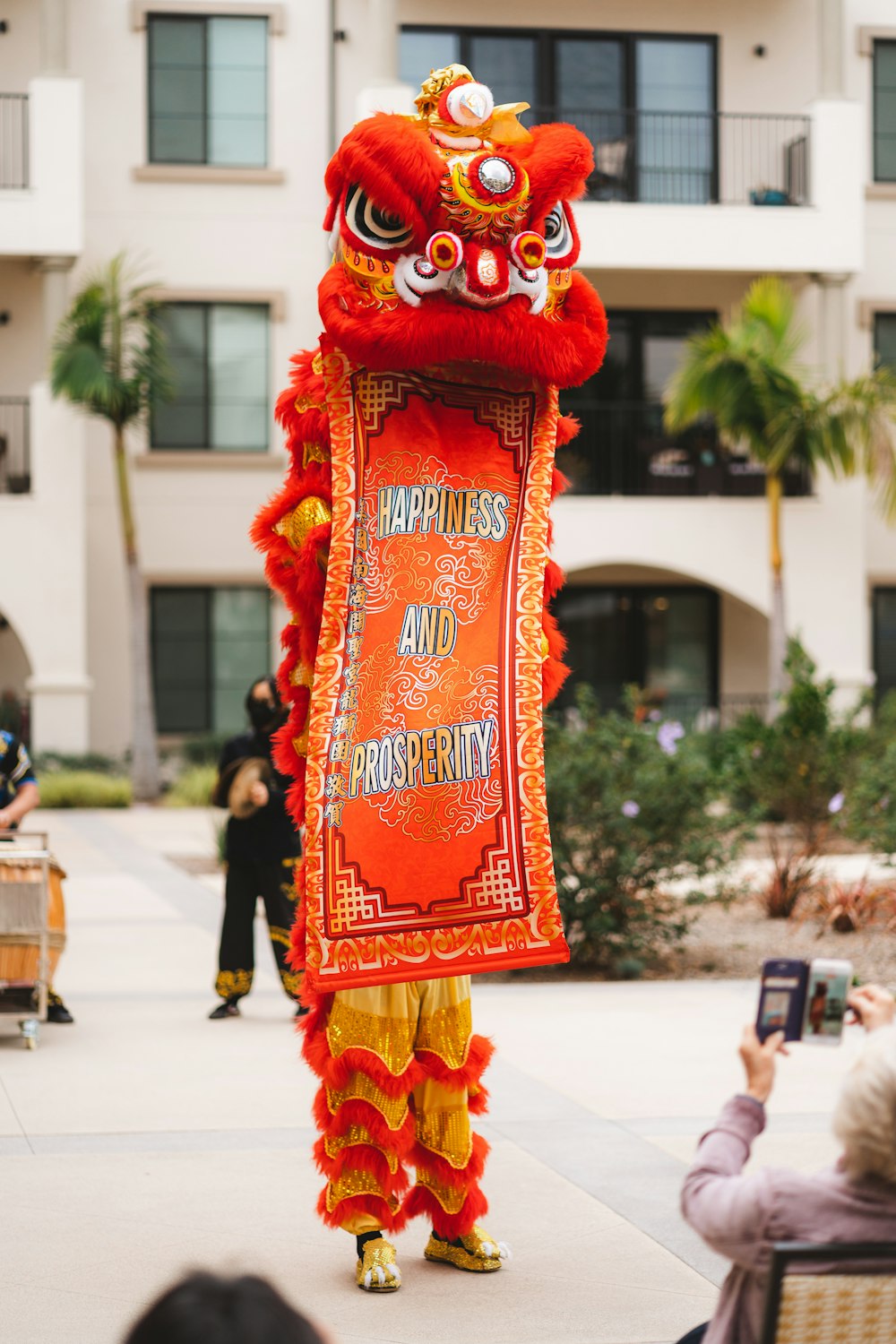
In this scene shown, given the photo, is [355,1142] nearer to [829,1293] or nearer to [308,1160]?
[308,1160]

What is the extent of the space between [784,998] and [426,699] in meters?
2.02

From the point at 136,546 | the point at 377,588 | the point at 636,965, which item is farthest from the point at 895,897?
the point at 136,546

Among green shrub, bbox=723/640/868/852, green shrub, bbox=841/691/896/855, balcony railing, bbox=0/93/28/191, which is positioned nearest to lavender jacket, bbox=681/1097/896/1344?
green shrub, bbox=841/691/896/855

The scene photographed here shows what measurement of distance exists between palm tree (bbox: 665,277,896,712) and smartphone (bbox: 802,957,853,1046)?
18.0 meters

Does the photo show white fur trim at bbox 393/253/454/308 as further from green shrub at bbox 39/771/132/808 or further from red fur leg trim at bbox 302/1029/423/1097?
green shrub at bbox 39/771/132/808

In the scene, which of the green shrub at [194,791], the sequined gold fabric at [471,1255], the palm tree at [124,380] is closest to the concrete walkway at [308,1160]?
the sequined gold fabric at [471,1255]

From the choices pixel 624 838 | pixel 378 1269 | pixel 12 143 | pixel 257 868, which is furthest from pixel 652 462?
pixel 378 1269

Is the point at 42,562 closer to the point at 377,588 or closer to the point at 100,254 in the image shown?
the point at 100,254

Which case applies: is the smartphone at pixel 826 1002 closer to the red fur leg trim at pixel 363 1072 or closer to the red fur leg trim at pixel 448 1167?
the red fur leg trim at pixel 363 1072

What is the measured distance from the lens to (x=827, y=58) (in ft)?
76.3

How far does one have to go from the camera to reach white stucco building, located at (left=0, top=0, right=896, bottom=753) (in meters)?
23.0

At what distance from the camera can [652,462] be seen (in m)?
23.6

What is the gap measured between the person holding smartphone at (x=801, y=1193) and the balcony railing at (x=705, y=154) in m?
21.8

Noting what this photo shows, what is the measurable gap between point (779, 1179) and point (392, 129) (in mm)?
2979
